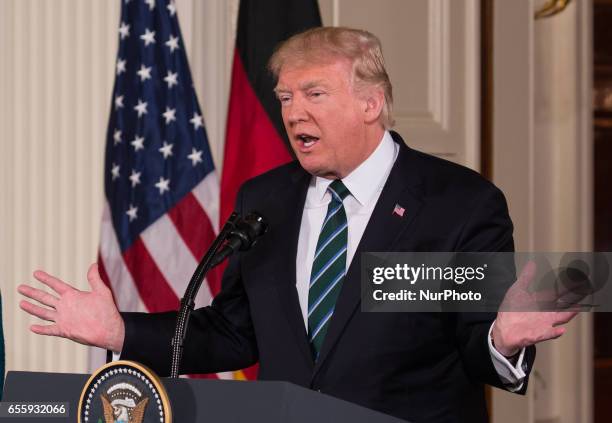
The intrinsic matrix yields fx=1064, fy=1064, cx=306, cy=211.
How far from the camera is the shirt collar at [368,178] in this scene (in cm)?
221

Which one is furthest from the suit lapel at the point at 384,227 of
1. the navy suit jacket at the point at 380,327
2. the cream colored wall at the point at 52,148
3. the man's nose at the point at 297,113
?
the cream colored wall at the point at 52,148

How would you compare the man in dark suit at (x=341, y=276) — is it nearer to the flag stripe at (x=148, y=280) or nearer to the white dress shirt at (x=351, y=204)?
the white dress shirt at (x=351, y=204)

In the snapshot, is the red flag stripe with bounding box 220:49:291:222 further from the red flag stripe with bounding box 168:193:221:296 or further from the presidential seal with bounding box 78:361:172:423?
the presidential seal with bounding box 78:361:172:423

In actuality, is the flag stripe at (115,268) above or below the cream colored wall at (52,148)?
below

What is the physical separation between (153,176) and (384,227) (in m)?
1.26

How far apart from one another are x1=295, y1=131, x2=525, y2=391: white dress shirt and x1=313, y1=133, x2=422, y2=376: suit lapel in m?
0.04

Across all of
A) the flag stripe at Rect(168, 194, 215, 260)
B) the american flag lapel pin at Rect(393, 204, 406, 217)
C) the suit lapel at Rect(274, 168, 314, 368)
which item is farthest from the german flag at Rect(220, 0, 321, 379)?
the american flag lapel pin at Rect(393, 204, 406, 217)

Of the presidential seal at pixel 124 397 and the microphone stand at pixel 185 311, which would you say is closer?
Result: the presidential seal at pixel 124 397

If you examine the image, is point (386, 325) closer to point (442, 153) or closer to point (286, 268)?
point (286, 268)

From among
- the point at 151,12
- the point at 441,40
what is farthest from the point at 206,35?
the point at 441,40

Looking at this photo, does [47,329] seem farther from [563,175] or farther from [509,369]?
[563,175]

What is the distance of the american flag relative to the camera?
3182 millimetres

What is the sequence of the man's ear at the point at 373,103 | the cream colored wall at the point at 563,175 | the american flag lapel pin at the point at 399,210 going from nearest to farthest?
the american flag lapel pin at the point at 399,210
the man's ear at the point at 373,103
the cream colored wall at the point at 563,175

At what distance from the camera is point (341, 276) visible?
2.09 metres
